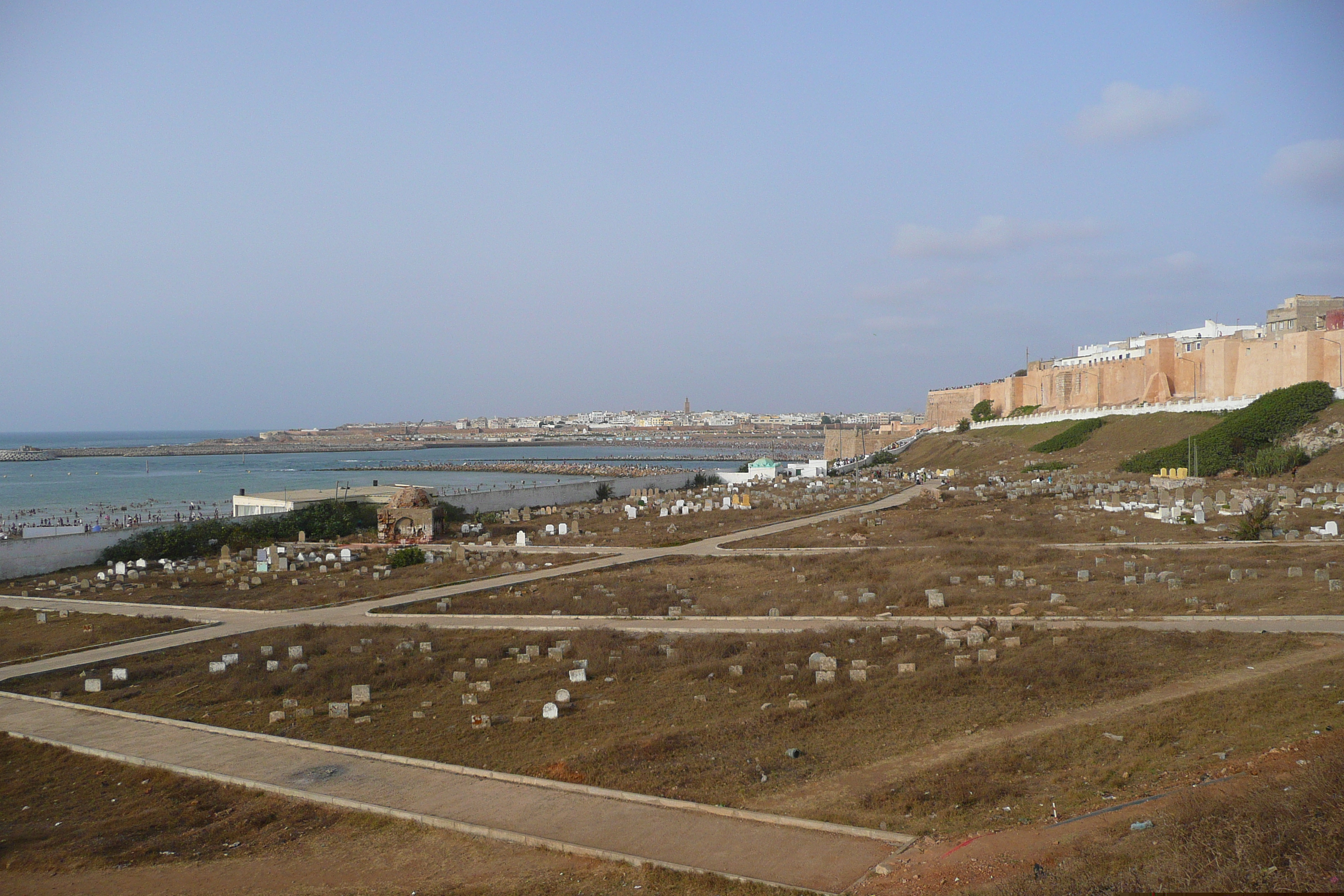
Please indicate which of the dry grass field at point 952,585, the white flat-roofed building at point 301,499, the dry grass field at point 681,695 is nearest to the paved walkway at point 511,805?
the dry grass field at point 681,695

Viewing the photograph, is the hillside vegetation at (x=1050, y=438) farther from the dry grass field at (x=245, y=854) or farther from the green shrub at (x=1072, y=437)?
the dry grass field at (x=245, y=854)

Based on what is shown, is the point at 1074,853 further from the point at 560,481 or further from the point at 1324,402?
the point at 560,481

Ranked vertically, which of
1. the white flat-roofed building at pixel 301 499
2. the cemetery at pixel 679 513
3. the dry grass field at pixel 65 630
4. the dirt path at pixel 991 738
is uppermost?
the white flat-roofed building at pixel 301 499

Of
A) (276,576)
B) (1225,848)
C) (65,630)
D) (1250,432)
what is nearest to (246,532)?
(276,576)

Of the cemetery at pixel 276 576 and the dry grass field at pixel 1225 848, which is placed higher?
the dry grass field at pixel 1225 848

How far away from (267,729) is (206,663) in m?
5.29

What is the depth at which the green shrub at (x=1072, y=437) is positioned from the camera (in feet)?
215

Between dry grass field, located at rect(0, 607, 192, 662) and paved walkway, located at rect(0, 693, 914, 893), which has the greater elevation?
paved walkway, located at rect(0, 693, 914, 893)

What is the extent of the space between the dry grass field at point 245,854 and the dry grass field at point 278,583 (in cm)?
1309

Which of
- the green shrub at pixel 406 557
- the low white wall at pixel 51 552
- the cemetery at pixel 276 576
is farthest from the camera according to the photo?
the green shrub at pixel 406 557

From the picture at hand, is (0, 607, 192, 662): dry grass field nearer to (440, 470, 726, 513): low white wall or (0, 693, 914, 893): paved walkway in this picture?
(0, 693, 914, 893): paved walkway

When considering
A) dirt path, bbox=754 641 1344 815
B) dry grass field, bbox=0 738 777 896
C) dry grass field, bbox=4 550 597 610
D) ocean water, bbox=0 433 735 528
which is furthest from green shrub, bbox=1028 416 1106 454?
dry grass field, bbox=0 738 777 896

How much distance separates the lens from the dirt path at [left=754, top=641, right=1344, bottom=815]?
916 centimetres

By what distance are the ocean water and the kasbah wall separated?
166 ft
